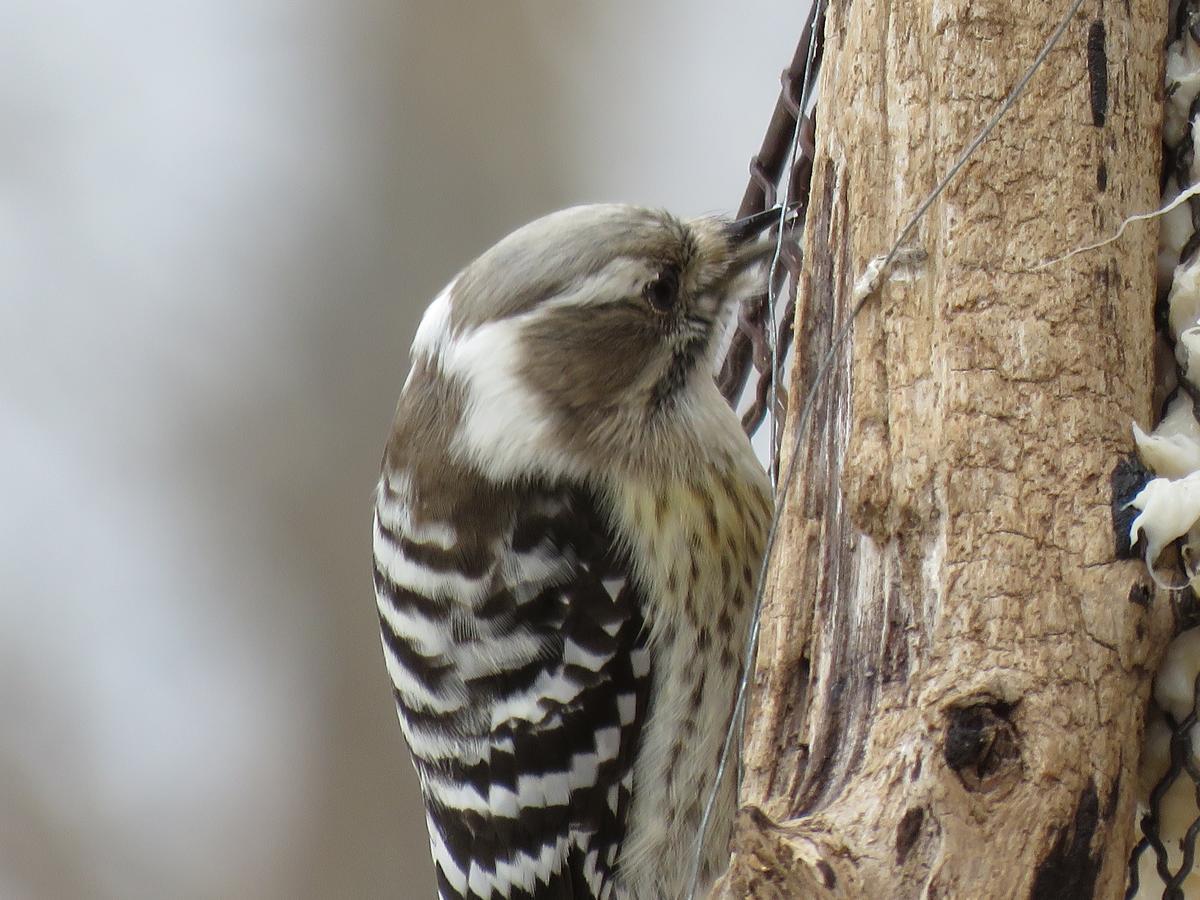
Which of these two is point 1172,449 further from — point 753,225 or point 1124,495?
point 753,225

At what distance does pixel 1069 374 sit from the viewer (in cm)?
159

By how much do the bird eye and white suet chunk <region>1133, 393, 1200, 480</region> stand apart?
874 millimetres

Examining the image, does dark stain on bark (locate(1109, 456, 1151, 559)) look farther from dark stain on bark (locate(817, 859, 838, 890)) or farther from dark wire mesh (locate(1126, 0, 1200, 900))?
dark stain on bark (locate(817, 859, 838, 890))

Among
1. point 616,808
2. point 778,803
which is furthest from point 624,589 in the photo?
point 778,803

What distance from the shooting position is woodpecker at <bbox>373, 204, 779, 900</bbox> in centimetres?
→ 211

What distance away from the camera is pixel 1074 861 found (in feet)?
4.73

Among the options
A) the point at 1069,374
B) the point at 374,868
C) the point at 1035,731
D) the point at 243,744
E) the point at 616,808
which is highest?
the point at 1069,374

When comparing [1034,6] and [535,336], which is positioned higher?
[1034,6]

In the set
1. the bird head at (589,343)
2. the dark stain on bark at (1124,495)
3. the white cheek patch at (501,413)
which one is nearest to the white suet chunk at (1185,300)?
the dark stain on bark at (1124,495)

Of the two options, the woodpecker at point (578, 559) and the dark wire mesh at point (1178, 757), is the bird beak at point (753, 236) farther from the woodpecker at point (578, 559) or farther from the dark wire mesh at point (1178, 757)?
the dark wire mesh at point (1178, 757)

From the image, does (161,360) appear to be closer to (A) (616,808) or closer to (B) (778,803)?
(A) (616,808)

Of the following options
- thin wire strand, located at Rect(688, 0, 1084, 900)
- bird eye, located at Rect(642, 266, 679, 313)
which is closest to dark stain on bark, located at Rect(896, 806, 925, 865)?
thin wire strand, located at Rect(688, 0, 1084, 900)

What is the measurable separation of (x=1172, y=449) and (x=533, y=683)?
974mm

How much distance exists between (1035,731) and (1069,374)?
0.40m
